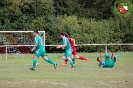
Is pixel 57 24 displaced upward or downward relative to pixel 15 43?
upward

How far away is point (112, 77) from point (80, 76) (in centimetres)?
131

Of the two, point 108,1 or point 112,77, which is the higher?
point 108,1

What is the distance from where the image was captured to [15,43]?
144ft

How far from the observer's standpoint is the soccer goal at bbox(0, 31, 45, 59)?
4216 cm

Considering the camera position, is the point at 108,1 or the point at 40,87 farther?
the point at 108,1

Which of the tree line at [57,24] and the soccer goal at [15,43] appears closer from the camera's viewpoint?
the soccer goal at [15,43]

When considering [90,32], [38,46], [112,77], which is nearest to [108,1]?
[90,32]

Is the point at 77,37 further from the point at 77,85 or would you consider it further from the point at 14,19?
the point at 77,85

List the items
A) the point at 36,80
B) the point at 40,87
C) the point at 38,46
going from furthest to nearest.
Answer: the point at 38,46
the point at 36,80
the point at 40,87

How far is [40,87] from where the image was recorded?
59.9 feet

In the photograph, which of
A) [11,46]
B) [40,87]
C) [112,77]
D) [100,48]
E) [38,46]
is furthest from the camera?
[100,48]

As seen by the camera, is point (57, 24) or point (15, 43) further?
point (57, 24)

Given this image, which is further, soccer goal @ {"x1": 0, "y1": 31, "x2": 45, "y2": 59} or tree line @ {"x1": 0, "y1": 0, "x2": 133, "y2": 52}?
tree line @ {"x1": 0, "y1": 0, "x2": 133, "y2": 52}

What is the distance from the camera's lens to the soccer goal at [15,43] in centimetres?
4216
